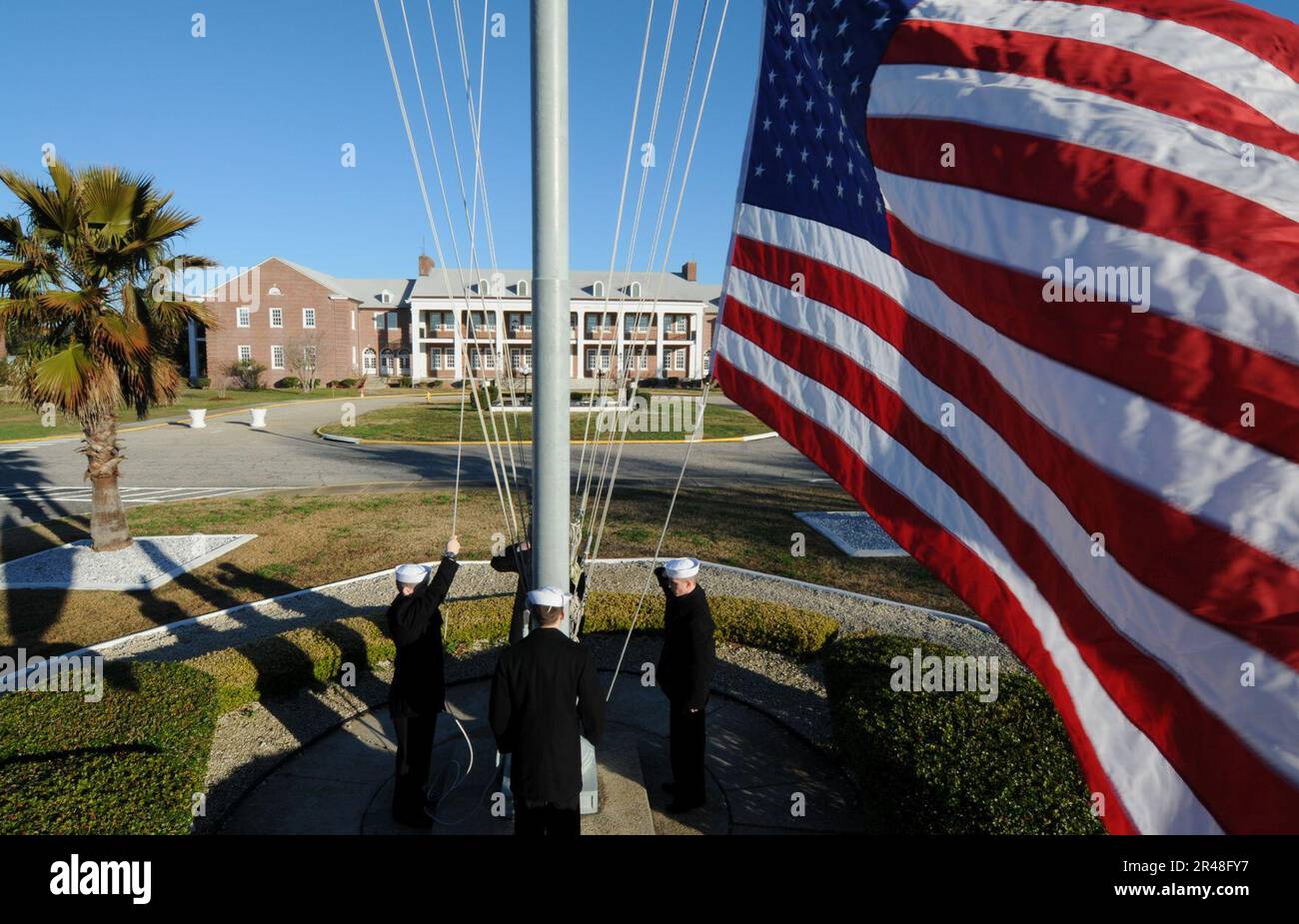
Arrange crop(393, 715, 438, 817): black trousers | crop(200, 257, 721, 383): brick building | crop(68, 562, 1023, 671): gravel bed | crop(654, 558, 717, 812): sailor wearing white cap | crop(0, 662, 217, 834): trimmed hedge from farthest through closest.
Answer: crop(200, 257, 721, 383): brick building < crop(68, 562, 1023, 671): gravel bed < crop(654, 558, 717, 812): sailor wearing white cap < crop(393, 715, 438, 817): black trousers < crop(0, 662, 217, 834): trimmed hedge

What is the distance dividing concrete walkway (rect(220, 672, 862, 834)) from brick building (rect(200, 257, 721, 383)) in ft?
156

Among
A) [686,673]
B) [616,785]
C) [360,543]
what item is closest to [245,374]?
[360,543]

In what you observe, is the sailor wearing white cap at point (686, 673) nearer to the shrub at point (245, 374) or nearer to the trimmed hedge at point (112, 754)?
the trimmed hedge at point (112, 754)

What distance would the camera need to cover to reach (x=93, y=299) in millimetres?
10055

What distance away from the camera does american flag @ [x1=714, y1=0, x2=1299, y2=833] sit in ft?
6.88

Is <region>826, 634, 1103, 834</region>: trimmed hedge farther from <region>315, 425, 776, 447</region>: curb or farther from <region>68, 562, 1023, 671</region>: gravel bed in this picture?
<region>315, 425, 776, 447</region>: curb

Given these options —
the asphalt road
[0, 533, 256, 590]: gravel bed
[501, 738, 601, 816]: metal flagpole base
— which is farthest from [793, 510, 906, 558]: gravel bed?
[0, 533, 256, 590]: gravel bed

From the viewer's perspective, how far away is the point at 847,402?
3.84 meters

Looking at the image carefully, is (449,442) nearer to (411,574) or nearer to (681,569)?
(411,574)

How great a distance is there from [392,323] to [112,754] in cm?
6677

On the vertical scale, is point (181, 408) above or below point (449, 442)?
above
